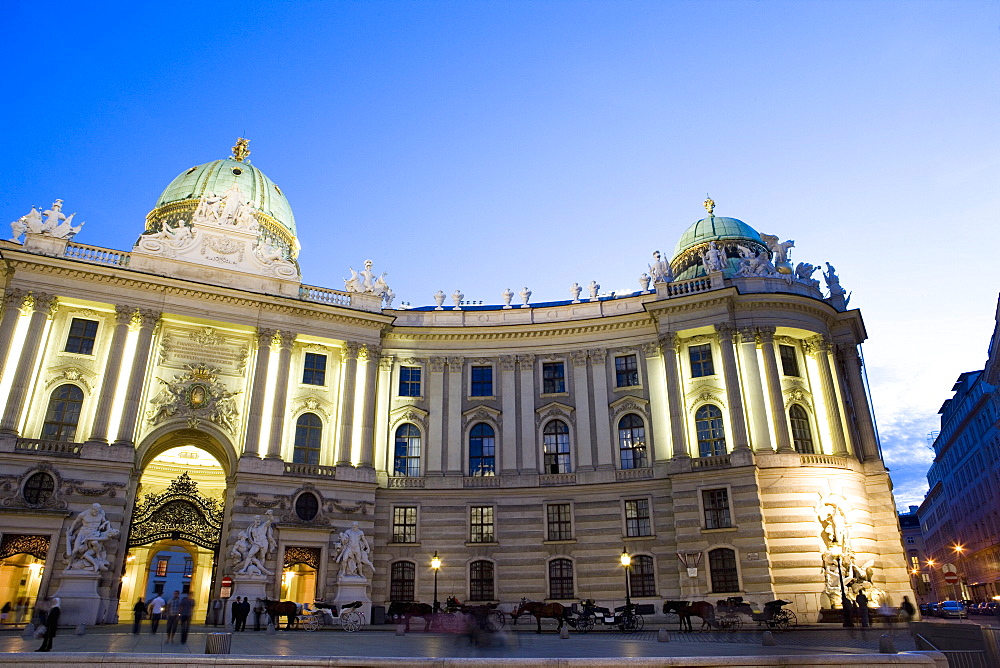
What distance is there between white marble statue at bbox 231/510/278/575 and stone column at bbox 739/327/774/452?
25.3m

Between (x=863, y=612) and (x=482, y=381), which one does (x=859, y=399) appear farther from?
(x=482, y=381)

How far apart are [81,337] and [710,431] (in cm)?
3393

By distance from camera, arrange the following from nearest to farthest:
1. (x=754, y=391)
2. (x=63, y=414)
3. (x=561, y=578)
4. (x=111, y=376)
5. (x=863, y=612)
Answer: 1. (x=863, y=612)
2. (x=63, y=414)
3. (x=111, y=376)
4. (x=754, y=391)
5. (x=561, y=578)

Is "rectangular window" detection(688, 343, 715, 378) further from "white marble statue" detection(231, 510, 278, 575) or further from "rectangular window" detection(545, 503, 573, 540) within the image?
"white marble statue" detection(231, 510, 278, 575)

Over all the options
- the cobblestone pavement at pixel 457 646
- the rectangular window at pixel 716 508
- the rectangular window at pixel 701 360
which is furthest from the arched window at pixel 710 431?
the cobblestone pavement at pixel 457 646

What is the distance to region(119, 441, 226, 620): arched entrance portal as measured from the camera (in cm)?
3750

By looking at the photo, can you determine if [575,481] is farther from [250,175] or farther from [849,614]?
[250,175]

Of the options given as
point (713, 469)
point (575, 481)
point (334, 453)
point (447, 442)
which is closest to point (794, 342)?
point (713, 469)

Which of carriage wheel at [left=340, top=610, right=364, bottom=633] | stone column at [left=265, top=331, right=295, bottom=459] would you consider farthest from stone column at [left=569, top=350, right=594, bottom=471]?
stone column at [left=265, top=331, right=295, bottom=459]

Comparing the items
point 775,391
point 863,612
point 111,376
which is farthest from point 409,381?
point 863,612

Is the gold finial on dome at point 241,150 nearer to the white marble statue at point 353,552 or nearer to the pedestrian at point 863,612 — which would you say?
the white marble statue at point 353,552

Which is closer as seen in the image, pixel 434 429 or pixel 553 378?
pixel 434 429

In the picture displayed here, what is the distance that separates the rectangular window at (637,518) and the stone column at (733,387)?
6031 millimetres

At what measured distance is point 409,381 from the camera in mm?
45594
